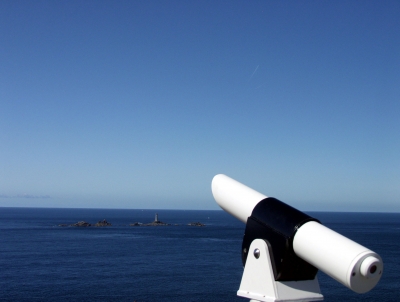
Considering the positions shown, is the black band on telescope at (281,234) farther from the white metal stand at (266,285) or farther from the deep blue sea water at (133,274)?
the deep blue sea water at (133,274)

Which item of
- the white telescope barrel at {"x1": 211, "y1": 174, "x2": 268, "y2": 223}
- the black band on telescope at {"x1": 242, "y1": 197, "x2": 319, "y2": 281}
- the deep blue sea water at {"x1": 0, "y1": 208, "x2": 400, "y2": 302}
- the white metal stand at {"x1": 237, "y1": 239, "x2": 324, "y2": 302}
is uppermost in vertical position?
the white telescope barrel at {"x1": 211, "y1": 174, "x2": 268, "y2": 223}

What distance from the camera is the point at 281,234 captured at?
3467mm

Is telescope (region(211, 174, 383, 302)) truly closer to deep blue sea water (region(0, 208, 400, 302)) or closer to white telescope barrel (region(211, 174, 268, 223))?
white telescope barrel (region(211, 174, 268, 223))

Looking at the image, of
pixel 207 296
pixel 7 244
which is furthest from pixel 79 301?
pixel 7 244

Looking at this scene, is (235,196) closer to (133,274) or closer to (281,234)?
(281,234)

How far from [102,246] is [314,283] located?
78543 mm

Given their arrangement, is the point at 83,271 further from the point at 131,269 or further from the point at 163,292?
the point at 163,292

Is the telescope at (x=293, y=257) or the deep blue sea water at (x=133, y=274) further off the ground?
the telescope at (x=293, y=257)

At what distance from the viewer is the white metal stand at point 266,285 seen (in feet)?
11.0

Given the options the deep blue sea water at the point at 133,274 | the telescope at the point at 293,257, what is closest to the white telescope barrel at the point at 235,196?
the telescope at the point at 293,257

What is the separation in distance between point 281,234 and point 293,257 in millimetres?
196

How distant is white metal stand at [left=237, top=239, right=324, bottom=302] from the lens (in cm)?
336

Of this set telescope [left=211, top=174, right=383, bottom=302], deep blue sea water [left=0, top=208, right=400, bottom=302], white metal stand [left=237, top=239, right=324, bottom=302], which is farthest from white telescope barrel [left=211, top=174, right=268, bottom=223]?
deep blue sea water [left=0, top=208, right=400, bottom=302]

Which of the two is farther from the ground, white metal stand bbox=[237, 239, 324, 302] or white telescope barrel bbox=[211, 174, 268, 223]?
white telescope barrel bbox=[211, 174, 268, 223]
